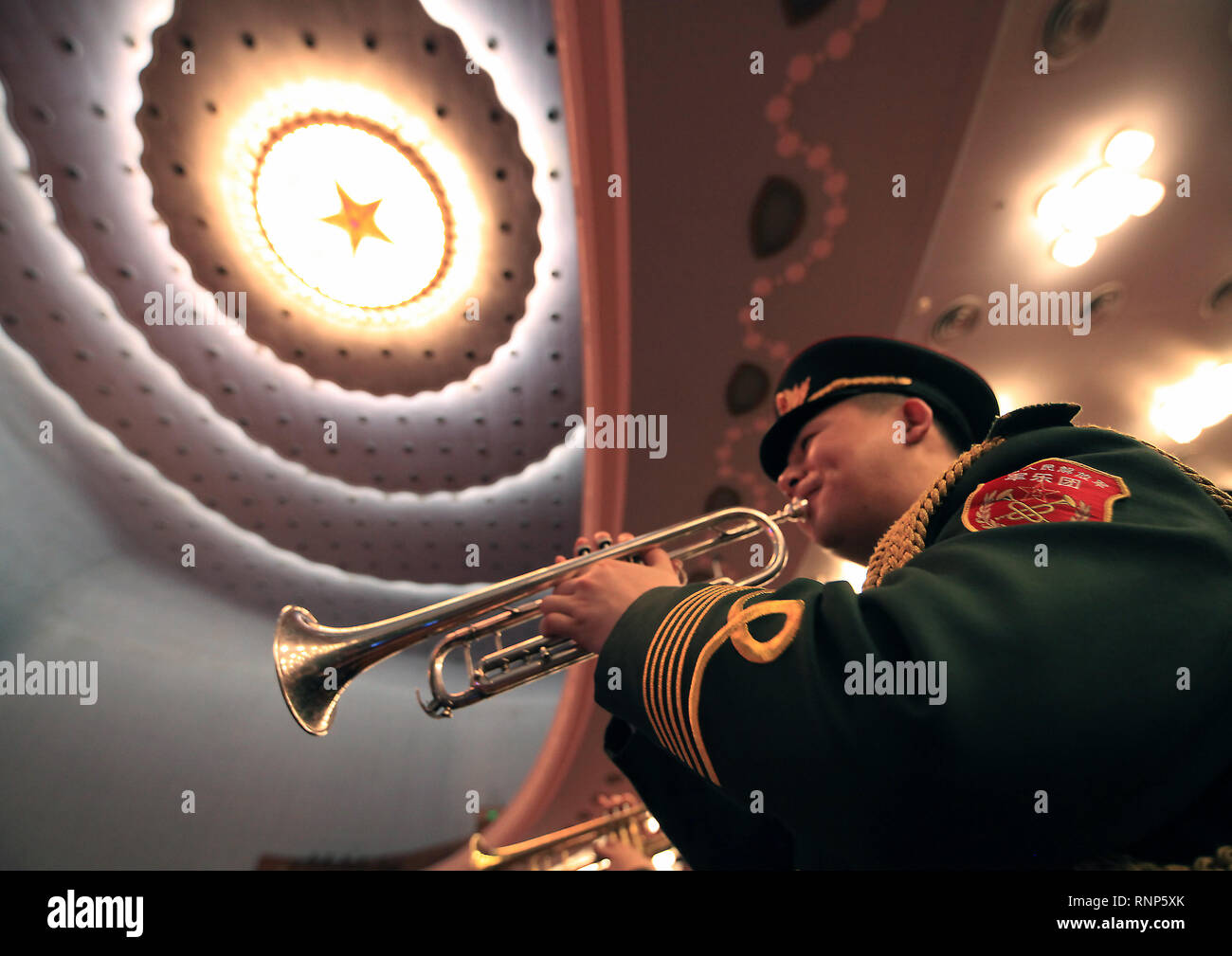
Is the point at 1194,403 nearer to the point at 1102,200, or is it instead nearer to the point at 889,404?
the point at 1102,200

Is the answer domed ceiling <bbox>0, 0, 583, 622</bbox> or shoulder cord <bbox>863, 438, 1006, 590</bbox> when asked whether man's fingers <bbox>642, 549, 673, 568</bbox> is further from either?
domed ceiling <bbox>0, 0, 583, 622</bbox>

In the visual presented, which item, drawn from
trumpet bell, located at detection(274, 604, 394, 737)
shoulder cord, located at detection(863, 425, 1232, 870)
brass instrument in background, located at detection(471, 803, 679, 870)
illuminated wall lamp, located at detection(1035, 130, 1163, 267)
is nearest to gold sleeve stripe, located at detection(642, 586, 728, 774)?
shoulder cord, located at detection(863, 425, 1232, 870)

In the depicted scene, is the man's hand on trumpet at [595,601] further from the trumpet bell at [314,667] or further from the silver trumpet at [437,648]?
the trumpet bell at [314,667]

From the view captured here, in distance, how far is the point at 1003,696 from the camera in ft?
1.54

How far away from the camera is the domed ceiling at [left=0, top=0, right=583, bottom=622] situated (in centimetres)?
188

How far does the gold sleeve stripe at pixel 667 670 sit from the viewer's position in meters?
0.64

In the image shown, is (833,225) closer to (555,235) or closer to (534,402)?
(555,235)

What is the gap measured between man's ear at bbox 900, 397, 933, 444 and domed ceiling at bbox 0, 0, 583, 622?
183 centimetres

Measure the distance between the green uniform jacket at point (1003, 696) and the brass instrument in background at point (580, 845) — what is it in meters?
3.06

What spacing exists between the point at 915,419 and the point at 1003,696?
34.6 inches

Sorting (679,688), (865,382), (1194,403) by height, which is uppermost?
(1194,403)

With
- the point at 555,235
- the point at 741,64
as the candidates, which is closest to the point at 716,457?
the point at 555,235

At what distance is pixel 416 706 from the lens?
4590 millimetres

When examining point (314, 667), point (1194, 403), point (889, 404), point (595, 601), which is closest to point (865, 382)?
point (889, 404)
